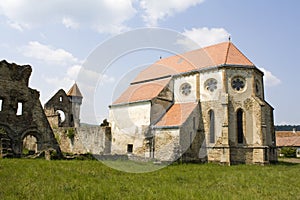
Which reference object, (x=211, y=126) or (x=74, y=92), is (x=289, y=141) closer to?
(x=211, y=126)

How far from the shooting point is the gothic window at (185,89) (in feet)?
92.2

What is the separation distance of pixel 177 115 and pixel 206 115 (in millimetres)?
2749

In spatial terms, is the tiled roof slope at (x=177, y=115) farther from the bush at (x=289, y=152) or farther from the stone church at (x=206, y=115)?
the bush at (x=289, y=152)

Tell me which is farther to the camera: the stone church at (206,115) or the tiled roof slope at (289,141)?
the tiled roof slope at (289,141)

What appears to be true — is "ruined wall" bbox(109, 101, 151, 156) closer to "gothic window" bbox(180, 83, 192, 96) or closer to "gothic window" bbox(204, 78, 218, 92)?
"gothic window" bbox(180, 83, 192, 96)

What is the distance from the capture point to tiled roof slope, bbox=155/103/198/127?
25.2 m

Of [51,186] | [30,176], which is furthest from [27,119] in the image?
[51,186]

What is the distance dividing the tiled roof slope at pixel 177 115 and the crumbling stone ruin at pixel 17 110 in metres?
10.1

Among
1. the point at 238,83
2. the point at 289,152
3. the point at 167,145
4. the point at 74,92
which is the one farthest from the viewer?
the point at 74,92

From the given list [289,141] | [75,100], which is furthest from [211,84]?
[289,141]

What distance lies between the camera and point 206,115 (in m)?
26.3

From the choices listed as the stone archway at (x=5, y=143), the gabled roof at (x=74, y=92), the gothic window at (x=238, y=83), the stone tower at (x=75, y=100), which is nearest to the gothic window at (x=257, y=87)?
the gothic window at (x=238, y=83)

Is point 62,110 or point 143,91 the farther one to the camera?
point 62,110


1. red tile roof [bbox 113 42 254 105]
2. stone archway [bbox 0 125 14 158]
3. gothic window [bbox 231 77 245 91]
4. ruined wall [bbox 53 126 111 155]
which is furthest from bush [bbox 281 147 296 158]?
stone archway [bbox 0 125 14 158]
